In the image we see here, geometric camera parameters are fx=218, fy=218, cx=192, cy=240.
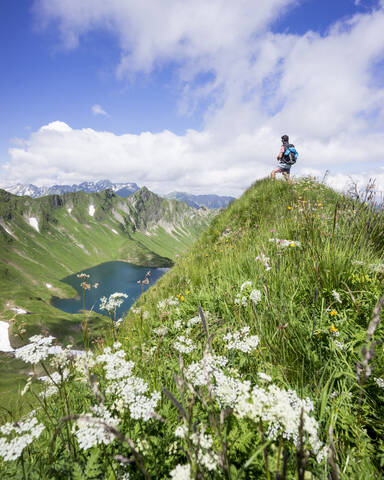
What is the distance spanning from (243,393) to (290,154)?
14.2 m

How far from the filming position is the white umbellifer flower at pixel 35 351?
2.00 metres

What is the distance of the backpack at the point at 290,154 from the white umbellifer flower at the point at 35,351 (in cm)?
1445

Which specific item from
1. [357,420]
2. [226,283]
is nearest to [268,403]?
[357,420]

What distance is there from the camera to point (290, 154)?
13117 mm

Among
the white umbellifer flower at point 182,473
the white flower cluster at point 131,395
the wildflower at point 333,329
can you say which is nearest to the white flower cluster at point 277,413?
the white umbellifer flower at point 182,473

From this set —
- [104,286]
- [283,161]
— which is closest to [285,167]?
[283,161]

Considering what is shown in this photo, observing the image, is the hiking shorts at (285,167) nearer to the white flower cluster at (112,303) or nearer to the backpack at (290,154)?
the backpack at (290,154)

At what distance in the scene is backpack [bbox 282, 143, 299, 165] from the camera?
13.0 meters

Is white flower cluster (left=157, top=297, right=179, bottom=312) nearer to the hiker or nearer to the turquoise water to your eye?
the hiker

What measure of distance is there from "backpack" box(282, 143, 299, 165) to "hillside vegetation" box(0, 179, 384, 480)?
9576 mm

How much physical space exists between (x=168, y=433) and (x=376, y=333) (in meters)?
2.66

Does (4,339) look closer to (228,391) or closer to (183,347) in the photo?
(183,347)

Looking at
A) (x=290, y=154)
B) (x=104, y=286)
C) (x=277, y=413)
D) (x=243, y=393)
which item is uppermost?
(x=290, y=154)

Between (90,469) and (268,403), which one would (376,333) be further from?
(90,469)
